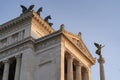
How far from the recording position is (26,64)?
137ft

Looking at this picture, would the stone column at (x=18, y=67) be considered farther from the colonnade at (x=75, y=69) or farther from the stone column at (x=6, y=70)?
the colonnade at (x=75, y=69)

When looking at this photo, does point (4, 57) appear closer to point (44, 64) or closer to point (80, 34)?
point (44, 64)

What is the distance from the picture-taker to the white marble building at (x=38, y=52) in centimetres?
4128

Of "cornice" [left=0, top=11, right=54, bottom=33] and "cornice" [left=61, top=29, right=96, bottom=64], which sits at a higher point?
"cornice" [left=0, top=11, right=54, bottom=33]

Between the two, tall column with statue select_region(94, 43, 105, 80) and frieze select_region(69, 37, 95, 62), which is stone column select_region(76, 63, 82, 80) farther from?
tall column with statue select_region(94, 43, 105, 80)

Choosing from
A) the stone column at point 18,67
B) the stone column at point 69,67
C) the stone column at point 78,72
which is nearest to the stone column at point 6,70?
the stone column at point 18,67

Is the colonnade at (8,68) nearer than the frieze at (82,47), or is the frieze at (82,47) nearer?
the colonnade at (8,68)

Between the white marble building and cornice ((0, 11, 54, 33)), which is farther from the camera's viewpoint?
cornice ((0, 11, 54, 33))

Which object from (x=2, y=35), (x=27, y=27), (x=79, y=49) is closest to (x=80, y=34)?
(x=79, y=49)

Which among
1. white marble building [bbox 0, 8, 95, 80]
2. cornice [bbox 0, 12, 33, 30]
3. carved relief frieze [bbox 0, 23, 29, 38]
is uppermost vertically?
cornice [bbox 0, 12, 33, 30]

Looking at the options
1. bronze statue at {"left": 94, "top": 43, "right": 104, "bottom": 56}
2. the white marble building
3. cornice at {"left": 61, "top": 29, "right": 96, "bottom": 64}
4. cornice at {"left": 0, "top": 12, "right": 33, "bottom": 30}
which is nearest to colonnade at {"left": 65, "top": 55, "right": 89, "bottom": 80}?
the white marble building

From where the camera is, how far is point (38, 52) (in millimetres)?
43344

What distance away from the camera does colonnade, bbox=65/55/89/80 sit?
4234cm

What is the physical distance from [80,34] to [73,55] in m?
5.96
